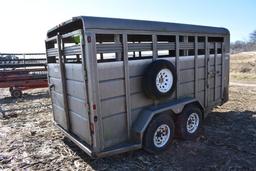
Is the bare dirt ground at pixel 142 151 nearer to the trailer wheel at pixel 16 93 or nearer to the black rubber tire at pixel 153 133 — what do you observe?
the black rubber tire at pixel 153 133

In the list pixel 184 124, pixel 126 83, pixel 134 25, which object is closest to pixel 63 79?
pixel 126 83

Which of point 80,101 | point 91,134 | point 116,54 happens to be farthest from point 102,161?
point 116,54

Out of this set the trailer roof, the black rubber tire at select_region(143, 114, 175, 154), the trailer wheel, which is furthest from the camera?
the trailer wheel

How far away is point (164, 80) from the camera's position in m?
4.10

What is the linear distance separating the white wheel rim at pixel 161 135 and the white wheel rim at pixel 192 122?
0.71 metres

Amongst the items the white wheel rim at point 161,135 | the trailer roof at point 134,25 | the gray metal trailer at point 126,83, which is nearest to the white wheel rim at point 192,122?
the gray metal trailer at point 126,83

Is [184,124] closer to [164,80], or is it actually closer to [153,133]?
[153,133]

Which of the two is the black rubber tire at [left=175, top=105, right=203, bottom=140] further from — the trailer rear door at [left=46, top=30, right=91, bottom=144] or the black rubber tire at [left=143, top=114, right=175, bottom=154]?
the trailer rear door at [left=46, top=30, right=91, bottom=144]

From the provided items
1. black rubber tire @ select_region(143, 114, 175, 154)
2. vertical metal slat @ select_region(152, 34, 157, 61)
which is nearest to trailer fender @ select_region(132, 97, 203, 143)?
black rubber tire @ select_region(143, 114, 175, 154)

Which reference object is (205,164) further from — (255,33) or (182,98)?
(255,33)

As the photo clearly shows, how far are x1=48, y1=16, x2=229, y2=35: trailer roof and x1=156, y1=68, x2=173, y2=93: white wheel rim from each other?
754mm

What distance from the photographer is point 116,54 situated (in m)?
3.62

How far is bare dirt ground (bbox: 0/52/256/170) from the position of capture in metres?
3.84

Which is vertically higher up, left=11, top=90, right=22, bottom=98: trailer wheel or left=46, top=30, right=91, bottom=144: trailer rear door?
left=46, top=30, right=91, bottom=144: trailer rear door
